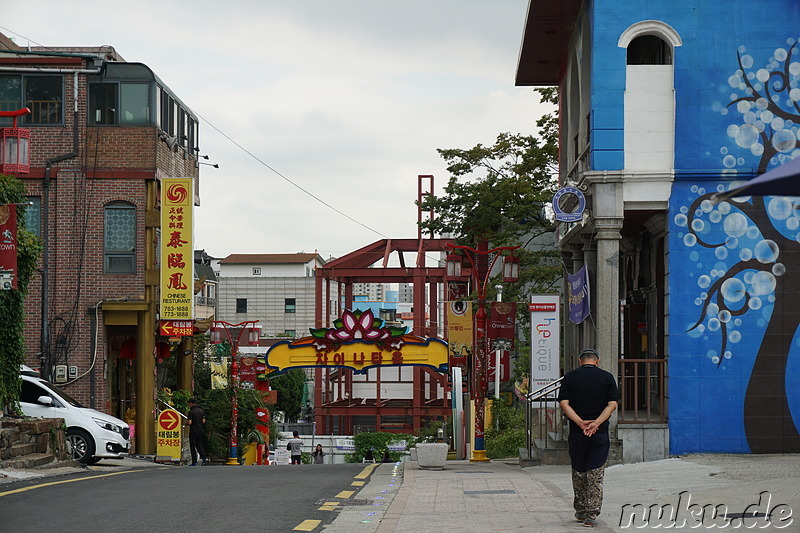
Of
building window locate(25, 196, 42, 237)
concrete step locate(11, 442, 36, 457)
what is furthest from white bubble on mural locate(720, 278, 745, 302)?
building window locate(25, 196, 42, 237)

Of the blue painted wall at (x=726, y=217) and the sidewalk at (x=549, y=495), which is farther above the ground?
the blue painted wall at (x=726, y=217)

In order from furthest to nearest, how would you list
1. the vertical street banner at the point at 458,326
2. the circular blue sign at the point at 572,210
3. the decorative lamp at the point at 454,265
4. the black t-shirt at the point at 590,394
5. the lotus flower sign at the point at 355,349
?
the lotus flower sign at the point at 355,349 < the vertical street banner at the point at 458,326 < the decorative lamp at the point at 454,265 < the circular blue sign at the point at 572,210 < the black t-shirt at the point at 590,394

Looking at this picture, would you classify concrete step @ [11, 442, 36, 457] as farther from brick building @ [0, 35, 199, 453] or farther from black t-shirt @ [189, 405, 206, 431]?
brick building @ [0, 35, 199, 453]

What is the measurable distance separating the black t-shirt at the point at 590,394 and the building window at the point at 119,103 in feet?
75.3

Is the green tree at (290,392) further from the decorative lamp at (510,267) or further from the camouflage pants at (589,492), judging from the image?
the camouflage pants at (589,492)

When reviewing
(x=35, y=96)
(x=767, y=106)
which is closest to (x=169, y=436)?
(x=35, y=96)

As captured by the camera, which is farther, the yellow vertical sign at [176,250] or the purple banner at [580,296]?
the yellow vertical sign at [176,250]

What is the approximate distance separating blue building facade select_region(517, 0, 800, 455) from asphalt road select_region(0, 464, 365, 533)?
5.83 metres

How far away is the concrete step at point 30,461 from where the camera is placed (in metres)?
18.3

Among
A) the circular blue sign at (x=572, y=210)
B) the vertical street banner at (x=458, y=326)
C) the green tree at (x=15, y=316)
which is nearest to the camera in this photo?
the circular blue sign at (x=572, y=210)

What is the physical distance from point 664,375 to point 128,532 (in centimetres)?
1045

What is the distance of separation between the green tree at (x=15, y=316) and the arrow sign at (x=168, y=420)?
7.77 metres

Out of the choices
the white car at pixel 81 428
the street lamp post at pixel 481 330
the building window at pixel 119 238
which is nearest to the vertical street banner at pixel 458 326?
the street lamp post at pixel 481 330

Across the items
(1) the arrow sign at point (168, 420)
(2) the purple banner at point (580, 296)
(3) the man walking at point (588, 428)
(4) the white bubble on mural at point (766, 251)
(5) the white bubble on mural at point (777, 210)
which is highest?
(5) the white bubble on mural at point (777, 210)
